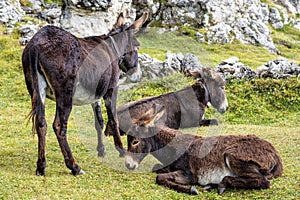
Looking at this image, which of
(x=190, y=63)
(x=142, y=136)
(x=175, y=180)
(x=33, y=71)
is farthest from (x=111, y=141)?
(x=190, y=63)

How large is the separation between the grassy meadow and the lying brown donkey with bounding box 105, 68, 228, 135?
36 centimetres

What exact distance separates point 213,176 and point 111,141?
3.46 meters

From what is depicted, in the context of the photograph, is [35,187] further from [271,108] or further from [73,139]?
[271,108]

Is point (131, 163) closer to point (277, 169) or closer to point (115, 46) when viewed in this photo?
point (277, 169)

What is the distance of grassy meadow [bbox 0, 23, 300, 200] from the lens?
21.5 ft

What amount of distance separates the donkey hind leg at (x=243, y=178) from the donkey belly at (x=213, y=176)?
0.31 ft

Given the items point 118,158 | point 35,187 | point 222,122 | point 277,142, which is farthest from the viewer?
point 222,122

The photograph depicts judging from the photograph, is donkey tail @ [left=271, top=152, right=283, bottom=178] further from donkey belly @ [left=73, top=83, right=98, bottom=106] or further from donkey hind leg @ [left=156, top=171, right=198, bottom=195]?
donkey belly @ [left=73, top=83, right=98, bottom=106]

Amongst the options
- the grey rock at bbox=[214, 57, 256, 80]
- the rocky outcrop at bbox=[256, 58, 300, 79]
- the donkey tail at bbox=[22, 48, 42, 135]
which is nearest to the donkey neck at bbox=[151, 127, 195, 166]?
the donkey tail at bbox=[22, 48, 42, 135]

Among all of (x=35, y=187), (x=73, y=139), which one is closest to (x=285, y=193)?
(x=35, y=187)

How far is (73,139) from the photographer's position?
10258 mm

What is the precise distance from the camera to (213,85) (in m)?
10.9

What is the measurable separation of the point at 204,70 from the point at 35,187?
5.89m

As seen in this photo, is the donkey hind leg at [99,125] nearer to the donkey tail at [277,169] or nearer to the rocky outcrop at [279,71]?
the donkey tail at [277,169]
